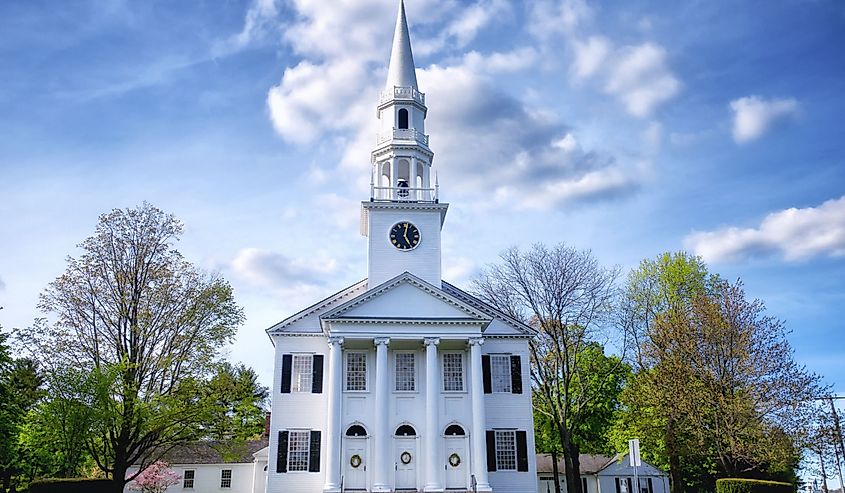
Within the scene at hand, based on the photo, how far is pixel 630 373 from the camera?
4300cm

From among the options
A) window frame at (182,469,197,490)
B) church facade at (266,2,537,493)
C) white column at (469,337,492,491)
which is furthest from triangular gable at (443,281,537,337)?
window frame at (182,469,197,490)

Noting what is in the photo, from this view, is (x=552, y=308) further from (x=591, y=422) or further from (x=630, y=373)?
(x=591, y=422)

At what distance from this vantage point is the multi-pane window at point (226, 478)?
50.4 m

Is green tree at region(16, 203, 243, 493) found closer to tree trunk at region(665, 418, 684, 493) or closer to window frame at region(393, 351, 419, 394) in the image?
window frame at region(393, 351, 419, 394)

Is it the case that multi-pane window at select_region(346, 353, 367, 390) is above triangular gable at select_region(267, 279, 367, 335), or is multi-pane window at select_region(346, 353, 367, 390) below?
below

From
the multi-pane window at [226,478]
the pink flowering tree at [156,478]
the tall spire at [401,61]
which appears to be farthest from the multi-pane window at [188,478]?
the tall spire at [401,61]

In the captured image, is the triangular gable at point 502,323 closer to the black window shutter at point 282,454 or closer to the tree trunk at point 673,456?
the tree trunk at point 673,456

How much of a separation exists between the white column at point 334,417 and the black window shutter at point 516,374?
8.65 metres

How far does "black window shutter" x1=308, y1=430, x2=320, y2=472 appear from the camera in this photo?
32281 mm

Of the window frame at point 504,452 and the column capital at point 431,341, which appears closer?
the column capital at point 431,341

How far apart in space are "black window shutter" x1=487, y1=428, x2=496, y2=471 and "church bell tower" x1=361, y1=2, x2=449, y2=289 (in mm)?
8048

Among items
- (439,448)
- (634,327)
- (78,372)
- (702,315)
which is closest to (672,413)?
(702,315)

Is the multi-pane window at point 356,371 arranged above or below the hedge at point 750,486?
above

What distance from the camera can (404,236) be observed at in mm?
37469
